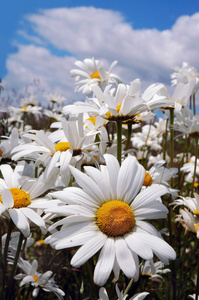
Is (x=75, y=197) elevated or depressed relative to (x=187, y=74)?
depressed

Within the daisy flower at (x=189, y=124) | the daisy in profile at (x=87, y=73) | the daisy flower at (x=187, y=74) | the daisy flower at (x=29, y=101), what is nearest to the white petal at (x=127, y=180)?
the daisy flower at (x=189, y=124)

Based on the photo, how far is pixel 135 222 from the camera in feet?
3.88

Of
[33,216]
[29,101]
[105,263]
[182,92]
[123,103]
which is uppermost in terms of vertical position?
[29,101]

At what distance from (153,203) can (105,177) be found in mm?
198

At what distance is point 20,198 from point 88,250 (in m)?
0.40

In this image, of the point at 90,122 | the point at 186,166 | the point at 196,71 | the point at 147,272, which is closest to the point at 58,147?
the point at 90,122

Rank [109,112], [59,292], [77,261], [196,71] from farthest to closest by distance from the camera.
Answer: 1. [196,71]
2. [59,292]
3. [109,112]
4. [77,261]

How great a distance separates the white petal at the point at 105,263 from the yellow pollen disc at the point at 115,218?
0.04 metres

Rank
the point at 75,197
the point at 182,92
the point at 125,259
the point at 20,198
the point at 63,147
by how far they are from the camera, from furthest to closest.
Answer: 1. the point at 182,92
2. the point at 63,147
3. the point at 20,198
4. the point at 75,197
5. the point at 125,259

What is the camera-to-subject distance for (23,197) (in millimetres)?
1328

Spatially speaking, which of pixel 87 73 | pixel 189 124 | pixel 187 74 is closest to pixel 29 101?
pixel 87 73

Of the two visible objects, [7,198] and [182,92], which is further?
[182,92]

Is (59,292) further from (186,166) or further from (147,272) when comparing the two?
(186,166)

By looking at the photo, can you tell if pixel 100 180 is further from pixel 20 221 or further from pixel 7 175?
pixel 7 175
